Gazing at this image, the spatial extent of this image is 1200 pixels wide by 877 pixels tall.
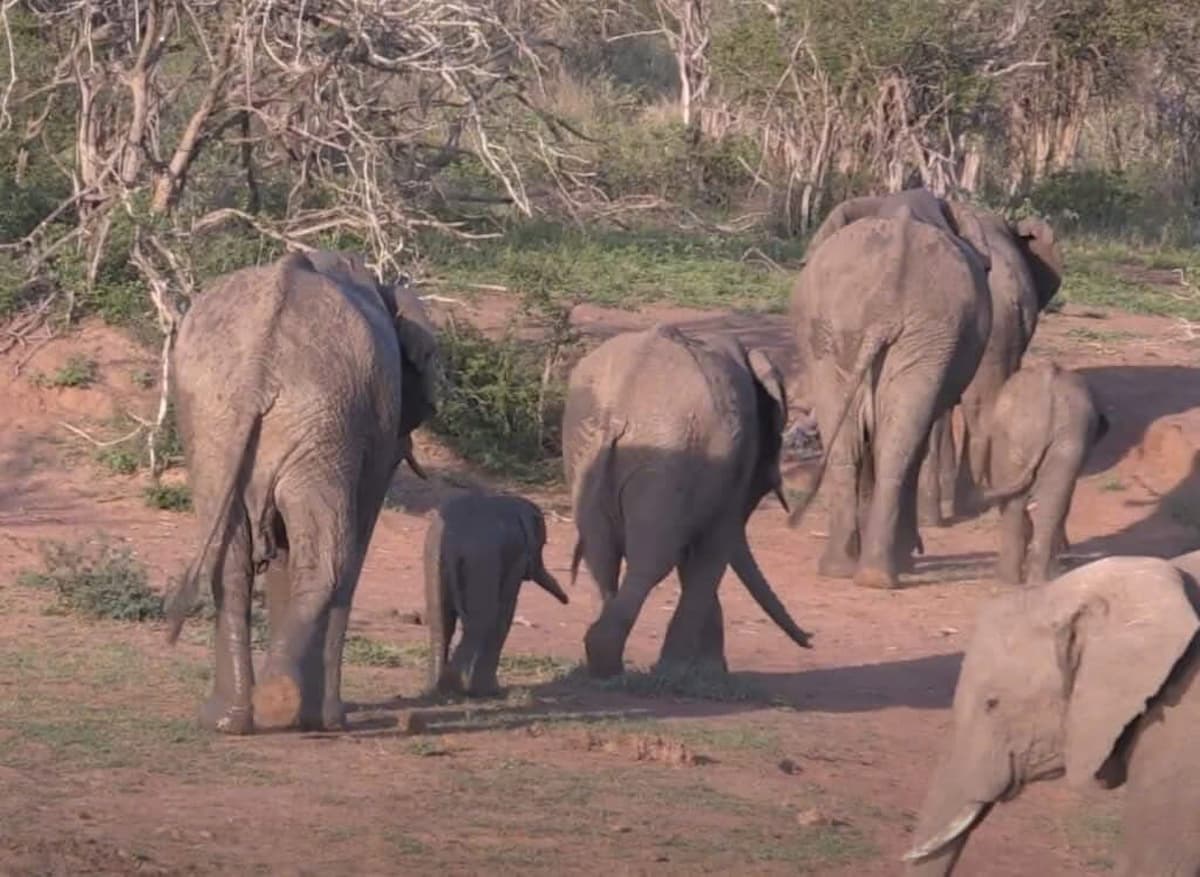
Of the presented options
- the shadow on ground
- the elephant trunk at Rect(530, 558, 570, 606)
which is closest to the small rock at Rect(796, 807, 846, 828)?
the shadow on ground

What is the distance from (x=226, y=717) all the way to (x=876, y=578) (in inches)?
210

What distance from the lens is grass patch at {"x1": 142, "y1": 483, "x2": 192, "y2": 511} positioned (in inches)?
524

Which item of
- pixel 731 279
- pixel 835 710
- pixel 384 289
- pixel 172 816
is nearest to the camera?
pixel 172 816

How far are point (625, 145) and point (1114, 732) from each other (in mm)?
19027

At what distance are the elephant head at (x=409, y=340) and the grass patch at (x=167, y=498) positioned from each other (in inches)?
183

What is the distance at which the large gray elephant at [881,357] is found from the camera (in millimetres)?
13070

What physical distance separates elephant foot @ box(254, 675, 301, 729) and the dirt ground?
9 cm

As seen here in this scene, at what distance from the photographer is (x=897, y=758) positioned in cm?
905

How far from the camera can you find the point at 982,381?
49.8ft

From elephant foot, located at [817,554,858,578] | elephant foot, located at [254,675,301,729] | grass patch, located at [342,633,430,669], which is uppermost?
elephant foot, located at [254,675,301,729]

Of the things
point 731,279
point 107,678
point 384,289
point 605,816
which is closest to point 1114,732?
point 605,816

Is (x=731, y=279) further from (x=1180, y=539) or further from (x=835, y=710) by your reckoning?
(x=835, y=710)

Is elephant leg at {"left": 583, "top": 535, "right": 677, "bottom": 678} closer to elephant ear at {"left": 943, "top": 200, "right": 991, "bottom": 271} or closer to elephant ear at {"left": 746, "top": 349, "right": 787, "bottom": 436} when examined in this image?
elephant ear at {"left": 746, "top": 349, "right": 787, "bottom": 436}

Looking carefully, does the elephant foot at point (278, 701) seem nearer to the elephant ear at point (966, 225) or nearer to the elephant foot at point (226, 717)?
the elephant foot at point (226, 717)
